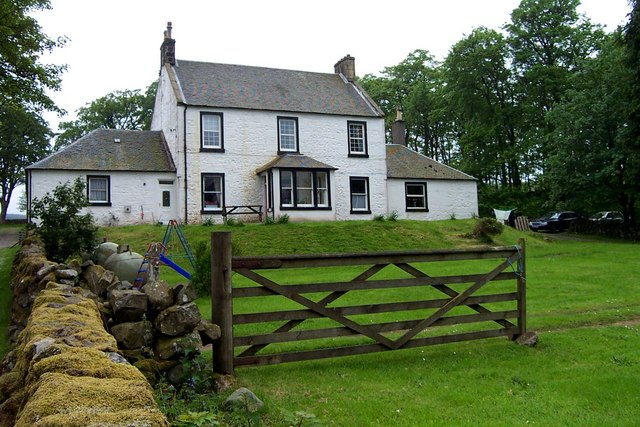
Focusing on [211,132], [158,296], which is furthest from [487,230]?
[158,296]

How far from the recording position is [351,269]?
19953mm

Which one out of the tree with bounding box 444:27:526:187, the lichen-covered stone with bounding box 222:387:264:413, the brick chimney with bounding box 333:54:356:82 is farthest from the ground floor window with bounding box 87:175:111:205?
the tree with bounding box 444:27:526:187

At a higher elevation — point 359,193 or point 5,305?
point 359,193

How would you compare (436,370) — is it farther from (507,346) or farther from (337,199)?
(337,199)

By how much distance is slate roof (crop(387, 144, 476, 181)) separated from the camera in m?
37.8

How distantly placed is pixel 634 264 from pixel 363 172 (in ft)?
61.4

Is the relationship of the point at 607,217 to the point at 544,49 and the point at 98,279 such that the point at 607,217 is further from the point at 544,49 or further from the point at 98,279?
the point at 98,279

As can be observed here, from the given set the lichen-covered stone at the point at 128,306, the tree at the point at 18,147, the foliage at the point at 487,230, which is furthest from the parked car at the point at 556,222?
the tree at the point at 18,147

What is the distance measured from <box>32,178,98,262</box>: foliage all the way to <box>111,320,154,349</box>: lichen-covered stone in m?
9.95

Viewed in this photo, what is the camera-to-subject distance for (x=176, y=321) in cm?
611

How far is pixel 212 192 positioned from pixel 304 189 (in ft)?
18.4

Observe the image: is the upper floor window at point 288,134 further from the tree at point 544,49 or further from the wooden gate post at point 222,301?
the wooden gate post at point 222,301

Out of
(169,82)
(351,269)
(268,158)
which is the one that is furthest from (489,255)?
(169,82)

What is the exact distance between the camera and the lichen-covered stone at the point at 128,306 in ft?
19.9
